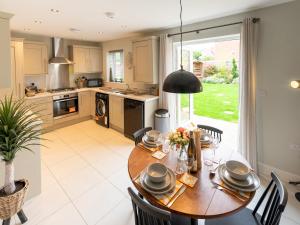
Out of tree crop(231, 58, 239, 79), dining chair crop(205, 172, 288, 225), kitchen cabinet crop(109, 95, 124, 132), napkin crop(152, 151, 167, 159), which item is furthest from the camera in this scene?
kitchen cabinet crop(109, 95, 124, 132)

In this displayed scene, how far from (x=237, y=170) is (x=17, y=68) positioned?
432 cm

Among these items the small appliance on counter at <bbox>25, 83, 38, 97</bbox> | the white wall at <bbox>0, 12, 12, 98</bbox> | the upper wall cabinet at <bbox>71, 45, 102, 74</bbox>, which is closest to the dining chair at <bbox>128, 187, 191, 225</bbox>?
the white wall at <bbox>0, 12, 12, 98</bbox>

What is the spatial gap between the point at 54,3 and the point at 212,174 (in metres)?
2.83

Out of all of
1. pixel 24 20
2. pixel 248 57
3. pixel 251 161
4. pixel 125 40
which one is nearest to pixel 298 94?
pixel 248 57

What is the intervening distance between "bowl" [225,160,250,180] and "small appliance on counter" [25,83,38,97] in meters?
4.56

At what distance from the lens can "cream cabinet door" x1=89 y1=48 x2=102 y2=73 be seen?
567 cm

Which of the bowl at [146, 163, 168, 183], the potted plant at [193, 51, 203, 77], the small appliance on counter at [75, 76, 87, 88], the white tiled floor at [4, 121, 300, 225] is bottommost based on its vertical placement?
the white tiled floor at [4, 121, 300, 225]

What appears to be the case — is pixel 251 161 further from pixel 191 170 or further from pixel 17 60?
pixel 17 60

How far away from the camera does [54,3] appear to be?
8.02 ft

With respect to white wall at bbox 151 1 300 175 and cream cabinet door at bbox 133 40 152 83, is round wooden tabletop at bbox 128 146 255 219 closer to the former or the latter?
white wall at bbox 151 1 300 175

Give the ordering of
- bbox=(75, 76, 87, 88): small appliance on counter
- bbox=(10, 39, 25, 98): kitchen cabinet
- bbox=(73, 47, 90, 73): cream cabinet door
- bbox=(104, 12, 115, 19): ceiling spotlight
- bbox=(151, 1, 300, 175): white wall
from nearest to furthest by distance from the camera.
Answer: bbox=(151, 1, 300, 175): white wall → bbox=(104, 12, 115, 19): ceiling spotlight → bbox=(10, 39, 25, 98): kitchen cabinet → bbox=(73, 47, 90, 73): cream cabinet door → bbox=(75, 76, 87, 88): small appliance on counter

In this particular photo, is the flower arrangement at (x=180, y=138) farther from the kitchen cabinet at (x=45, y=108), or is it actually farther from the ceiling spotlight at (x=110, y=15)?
the kitchen cabinet at (x=45, y=108)

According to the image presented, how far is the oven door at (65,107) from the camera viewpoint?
15.7ft

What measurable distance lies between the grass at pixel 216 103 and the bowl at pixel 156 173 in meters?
3.54
